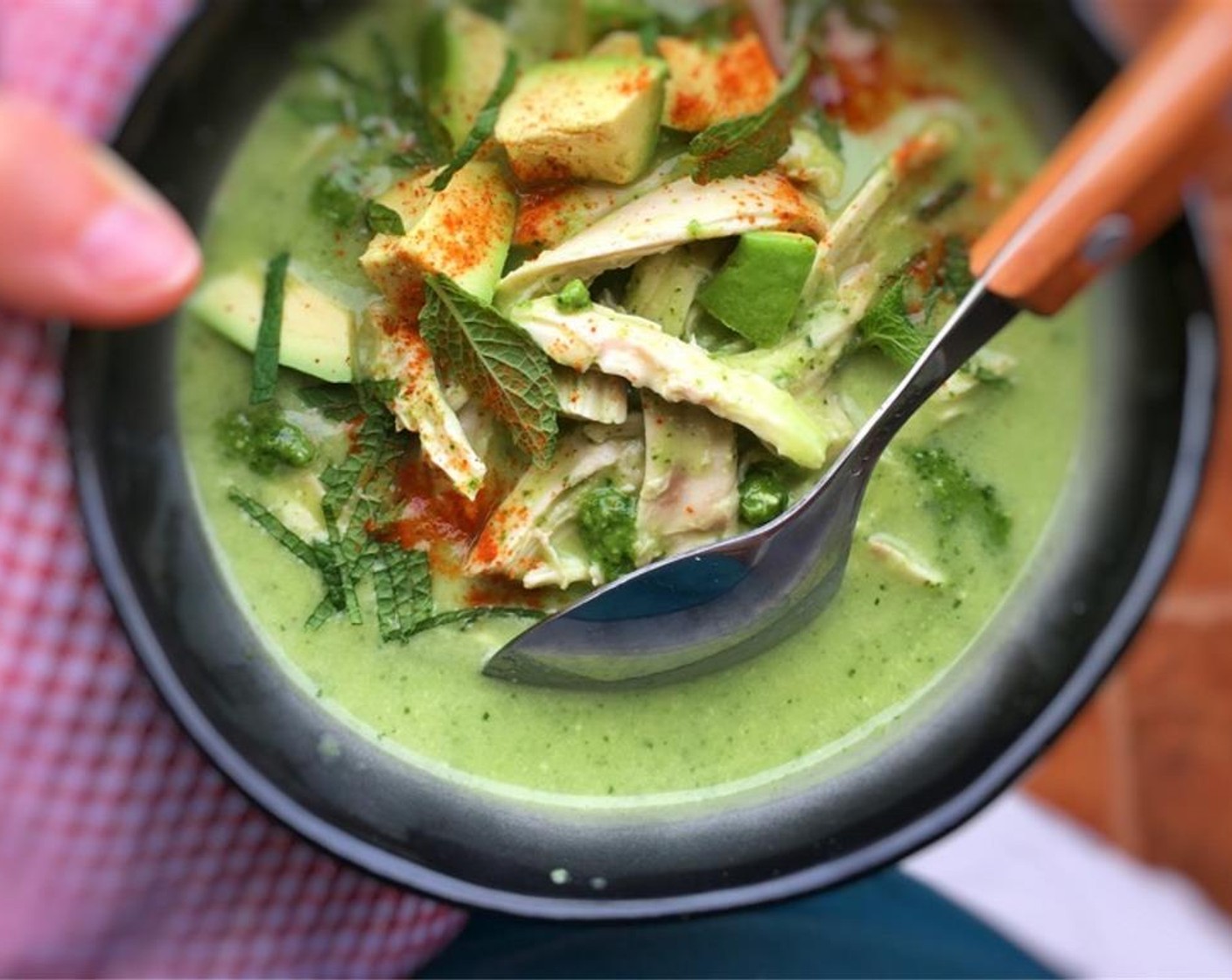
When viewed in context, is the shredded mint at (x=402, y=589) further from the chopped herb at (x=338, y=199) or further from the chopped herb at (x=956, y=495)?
the chopped herb at (x=956, y=495)

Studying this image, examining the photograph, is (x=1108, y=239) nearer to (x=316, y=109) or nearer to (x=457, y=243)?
(x=457, y=243)

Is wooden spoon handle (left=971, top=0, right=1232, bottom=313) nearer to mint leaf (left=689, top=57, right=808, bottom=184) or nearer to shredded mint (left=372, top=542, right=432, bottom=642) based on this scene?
mint leaf (left=689, top=57, right=808, bottom=184)

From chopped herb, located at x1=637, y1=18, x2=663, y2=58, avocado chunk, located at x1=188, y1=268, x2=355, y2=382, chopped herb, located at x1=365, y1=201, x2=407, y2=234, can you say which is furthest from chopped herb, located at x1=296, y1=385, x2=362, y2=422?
chopped herb, located at x1=637, y1=18, x2=663, y2=58

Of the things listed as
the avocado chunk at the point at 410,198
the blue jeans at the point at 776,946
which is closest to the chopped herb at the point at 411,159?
the avocado chunk at the point at 410,198

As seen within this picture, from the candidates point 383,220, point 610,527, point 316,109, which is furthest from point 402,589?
point 316,109

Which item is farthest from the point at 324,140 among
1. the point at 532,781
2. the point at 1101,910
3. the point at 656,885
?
the point at 1101,910
